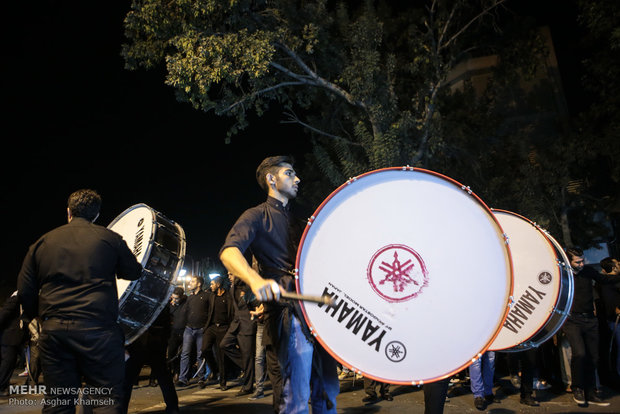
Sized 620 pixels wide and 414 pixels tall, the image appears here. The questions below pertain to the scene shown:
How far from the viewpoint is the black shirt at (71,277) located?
2.93 metres

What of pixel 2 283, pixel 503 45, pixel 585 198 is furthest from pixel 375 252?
pixel 2 283

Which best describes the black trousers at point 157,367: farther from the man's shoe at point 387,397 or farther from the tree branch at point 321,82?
the tree branch at point 321,82

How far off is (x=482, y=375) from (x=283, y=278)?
4.48m

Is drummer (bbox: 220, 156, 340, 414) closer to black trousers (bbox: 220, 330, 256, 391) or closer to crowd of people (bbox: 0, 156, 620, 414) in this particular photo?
crowd of people (bbox: 0, 156, 620, 414)

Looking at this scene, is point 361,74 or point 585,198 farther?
point 585,198

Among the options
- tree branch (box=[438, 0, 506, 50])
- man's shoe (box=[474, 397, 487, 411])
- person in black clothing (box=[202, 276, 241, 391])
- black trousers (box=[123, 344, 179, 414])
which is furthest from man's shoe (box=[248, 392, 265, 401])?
tree branch (box=[438, 0, 506, 50])

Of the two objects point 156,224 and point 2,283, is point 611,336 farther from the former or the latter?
point 2,283

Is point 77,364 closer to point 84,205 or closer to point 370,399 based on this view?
point 84,205

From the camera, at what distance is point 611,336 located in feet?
22.3

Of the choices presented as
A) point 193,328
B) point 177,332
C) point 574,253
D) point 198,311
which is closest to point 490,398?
point 574,253

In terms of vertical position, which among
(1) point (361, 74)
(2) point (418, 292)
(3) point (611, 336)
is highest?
(1) point (361, 74)

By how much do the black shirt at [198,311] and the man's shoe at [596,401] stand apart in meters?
7.18

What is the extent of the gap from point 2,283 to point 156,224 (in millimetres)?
19429

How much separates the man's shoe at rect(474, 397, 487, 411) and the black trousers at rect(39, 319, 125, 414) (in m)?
4.55
